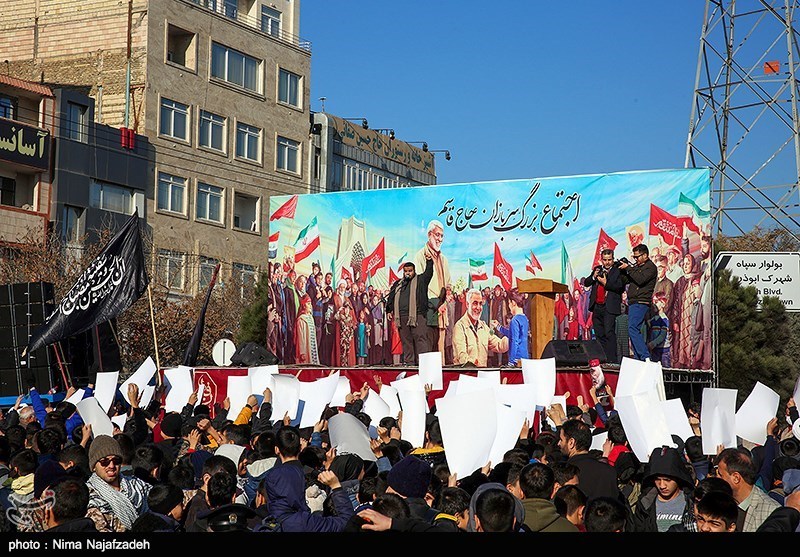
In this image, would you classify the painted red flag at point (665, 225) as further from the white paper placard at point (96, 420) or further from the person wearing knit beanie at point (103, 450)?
the person wearing knit beanie at point (103, 450)

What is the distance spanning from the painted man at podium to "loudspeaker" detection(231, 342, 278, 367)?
4375 mm

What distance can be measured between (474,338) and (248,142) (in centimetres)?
2945

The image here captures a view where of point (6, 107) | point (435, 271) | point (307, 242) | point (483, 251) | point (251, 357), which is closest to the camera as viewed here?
point (251, 357)

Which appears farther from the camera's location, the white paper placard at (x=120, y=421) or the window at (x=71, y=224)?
the window at (x=71, y=224)

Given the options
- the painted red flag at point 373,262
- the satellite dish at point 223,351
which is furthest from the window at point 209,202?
the satellite dish at point 223,351

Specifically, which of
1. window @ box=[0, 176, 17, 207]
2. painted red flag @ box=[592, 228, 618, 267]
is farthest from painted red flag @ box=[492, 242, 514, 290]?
window @ box=[0, 176, 17, 207]

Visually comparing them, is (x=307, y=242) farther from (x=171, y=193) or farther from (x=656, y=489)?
(x=171, y=193)

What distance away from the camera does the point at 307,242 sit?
27766mm

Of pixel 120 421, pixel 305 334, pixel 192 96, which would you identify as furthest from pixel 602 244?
pixel 192 96

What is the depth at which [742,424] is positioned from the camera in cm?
1009

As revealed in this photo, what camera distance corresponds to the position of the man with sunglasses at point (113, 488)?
21.1 ft

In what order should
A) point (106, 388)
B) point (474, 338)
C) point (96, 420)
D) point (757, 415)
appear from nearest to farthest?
1. point (96, 420)
2. point (757, 415)
3. point (106, 388)
4. point (474, 338)

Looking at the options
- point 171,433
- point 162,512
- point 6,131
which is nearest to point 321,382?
point 171,433

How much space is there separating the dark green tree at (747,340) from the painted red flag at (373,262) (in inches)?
392
